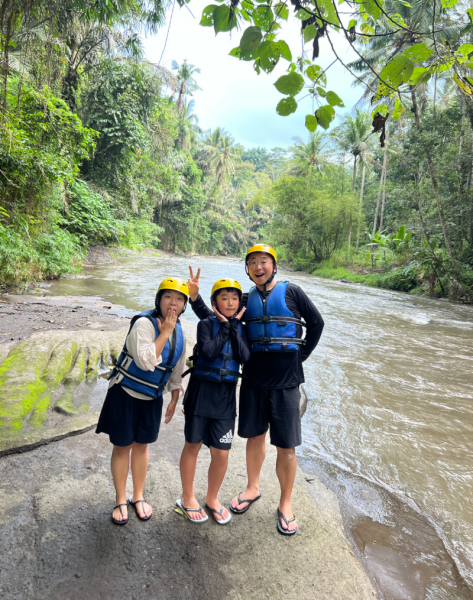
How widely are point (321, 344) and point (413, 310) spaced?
6920 mm

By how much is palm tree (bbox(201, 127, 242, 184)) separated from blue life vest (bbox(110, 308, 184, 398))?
44422mm

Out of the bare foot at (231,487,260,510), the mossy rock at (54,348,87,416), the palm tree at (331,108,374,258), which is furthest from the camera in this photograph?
the palm tree at (331,108,374,258)

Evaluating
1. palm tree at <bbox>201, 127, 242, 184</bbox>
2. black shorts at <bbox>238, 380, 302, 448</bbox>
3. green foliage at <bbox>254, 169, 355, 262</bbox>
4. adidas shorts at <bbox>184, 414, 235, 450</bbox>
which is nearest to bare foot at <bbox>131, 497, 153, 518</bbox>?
adidas shorts at <bbox>184, 414, 235, 450</bbox>

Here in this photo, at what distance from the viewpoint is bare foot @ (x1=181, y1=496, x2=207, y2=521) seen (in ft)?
7.68

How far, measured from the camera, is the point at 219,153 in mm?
43344

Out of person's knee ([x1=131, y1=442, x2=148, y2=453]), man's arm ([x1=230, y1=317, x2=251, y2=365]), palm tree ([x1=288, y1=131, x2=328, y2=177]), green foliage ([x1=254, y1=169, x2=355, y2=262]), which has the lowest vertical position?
person's knee ([x1=131, y1=442, x2=148, y2=453])

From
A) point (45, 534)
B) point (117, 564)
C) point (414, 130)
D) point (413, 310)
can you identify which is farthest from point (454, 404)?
point (414, 130)

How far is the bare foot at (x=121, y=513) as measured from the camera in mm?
2211

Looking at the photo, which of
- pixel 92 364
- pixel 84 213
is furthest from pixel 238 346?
pixel 84 213

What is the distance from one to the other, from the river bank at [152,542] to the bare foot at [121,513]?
49 mm

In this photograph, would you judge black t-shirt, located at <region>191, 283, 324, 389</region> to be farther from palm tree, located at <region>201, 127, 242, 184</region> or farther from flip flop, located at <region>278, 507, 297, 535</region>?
palm tree, located at <region>201, 127, 242, 184</region>

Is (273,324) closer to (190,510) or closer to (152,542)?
(190,510)

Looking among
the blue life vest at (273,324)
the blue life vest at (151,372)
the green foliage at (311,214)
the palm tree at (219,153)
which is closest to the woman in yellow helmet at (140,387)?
the blue life vest at (151,372)

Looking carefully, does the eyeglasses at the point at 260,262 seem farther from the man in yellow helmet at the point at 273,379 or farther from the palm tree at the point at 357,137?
the palm tree at the point at 357,137
